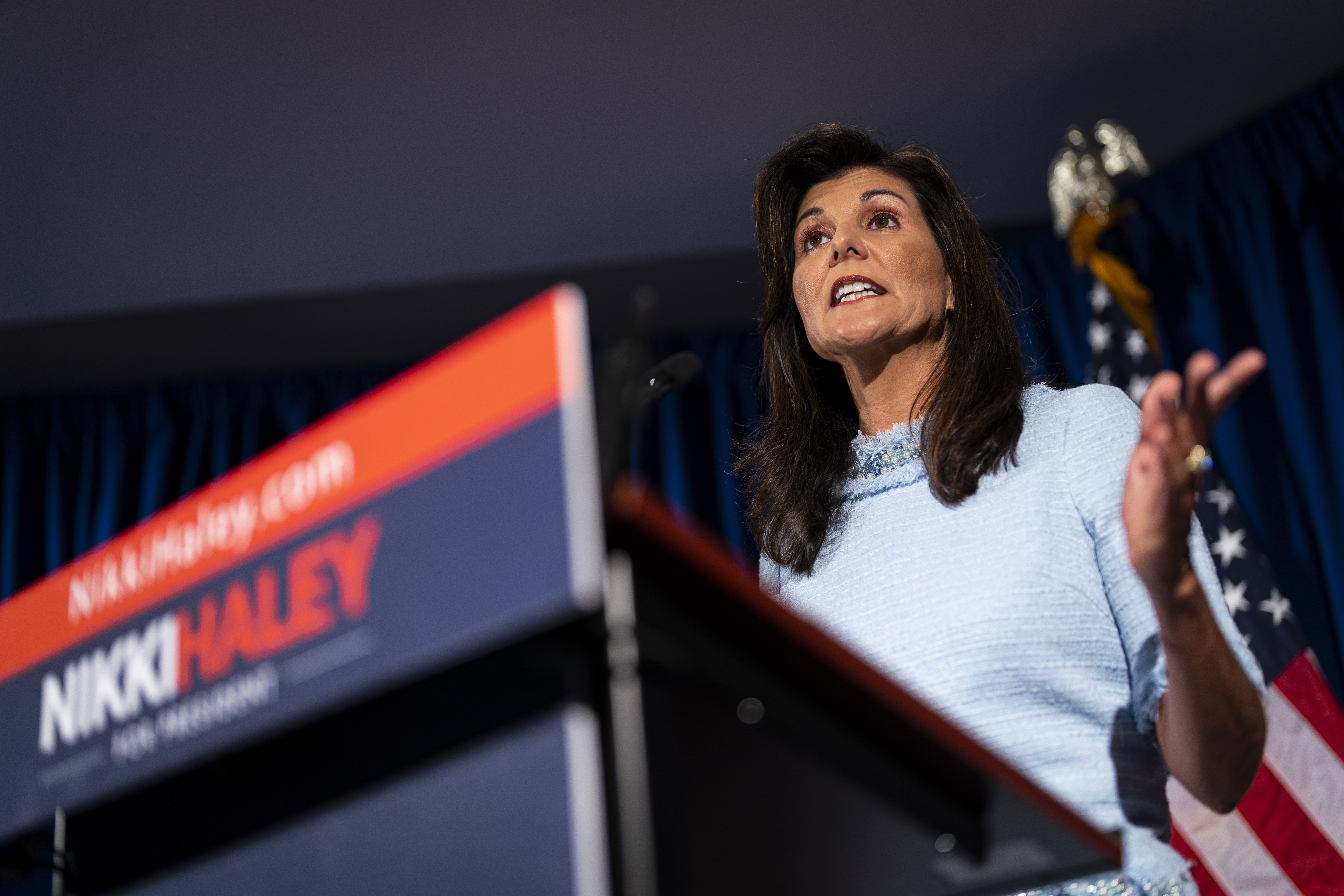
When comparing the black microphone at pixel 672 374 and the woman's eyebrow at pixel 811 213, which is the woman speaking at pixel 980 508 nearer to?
the woman's eyebrow at pixel 811 213

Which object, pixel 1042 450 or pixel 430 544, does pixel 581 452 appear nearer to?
pixel 430 544

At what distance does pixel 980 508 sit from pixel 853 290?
1.44ft

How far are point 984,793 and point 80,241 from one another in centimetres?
352

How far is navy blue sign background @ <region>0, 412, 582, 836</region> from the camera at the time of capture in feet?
1.66

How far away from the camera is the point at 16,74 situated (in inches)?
112

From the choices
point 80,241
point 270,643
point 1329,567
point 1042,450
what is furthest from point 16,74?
point 1329,567

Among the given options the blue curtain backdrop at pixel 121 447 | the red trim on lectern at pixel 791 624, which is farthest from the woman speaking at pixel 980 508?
the blue curtain backdrop at pixel 121 447

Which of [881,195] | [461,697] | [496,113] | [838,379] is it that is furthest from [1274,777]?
[461,697]

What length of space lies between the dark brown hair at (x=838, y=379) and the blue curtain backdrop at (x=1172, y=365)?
0.25m

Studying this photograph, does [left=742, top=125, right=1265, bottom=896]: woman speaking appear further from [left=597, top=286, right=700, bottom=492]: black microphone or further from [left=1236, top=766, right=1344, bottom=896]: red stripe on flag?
[left=1236, top=766, right=1344, bottom=896]: red stripe on flag

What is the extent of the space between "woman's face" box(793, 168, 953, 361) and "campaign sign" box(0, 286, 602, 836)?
41.1 inches

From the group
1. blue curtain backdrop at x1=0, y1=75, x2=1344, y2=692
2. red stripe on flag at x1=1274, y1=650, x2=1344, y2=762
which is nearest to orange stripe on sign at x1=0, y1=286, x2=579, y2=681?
blue curtain backdrop at x1=0, y1=75, x2=1344, y2=692

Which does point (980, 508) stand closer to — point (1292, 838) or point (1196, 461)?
point (1196, 461)

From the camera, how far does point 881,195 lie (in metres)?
1.73
